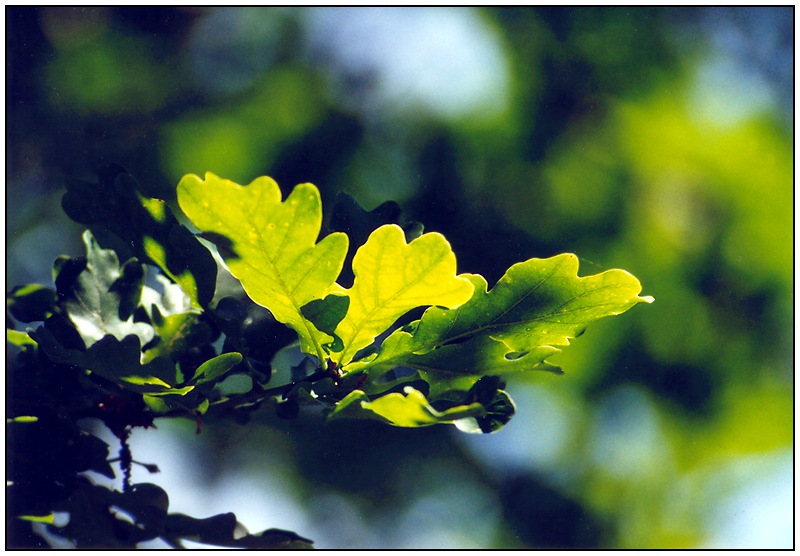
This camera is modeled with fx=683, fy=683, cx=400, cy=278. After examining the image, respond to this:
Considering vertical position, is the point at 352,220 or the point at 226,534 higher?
the point at 352,220

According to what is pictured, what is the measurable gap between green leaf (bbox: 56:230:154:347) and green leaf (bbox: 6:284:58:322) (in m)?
0.09

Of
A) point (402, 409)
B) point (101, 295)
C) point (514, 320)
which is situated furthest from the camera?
point (101, 295)

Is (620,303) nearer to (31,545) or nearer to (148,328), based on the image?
(148,328)

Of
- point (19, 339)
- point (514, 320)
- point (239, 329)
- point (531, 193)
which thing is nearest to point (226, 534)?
point (239, 329)

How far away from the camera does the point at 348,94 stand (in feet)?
10.0

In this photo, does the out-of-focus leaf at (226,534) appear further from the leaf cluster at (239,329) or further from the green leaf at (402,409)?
the green leaf at (402,409)

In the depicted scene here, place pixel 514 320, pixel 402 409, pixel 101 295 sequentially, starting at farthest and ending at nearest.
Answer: pixel 101 295
pixel 514 320
pixel 402 409

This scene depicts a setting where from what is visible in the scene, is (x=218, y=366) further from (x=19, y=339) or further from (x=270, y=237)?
(x=19, y=339)

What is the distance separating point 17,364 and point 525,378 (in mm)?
2076

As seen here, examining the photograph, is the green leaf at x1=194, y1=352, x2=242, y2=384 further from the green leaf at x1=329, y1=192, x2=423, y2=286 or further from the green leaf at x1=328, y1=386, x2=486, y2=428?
the green leaf at x1=329, y1=192, x2=423, y2=286

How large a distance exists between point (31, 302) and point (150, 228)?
32 centimetres

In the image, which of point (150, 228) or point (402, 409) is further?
point (150, 228)

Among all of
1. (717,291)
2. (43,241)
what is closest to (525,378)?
(717,291)

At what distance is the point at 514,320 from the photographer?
2.75 ft
